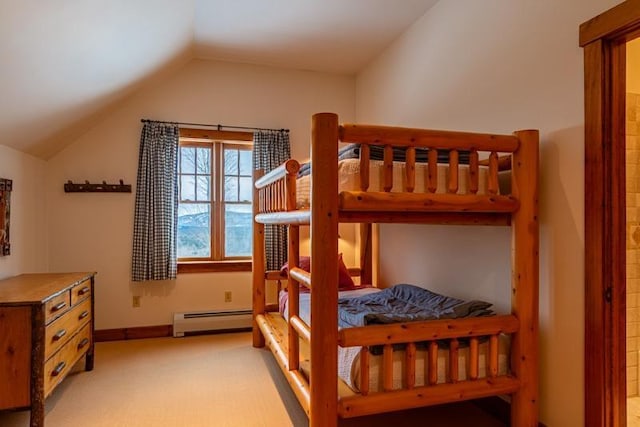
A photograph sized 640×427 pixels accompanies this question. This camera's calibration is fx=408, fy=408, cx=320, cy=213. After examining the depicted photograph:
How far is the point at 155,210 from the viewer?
393 cm

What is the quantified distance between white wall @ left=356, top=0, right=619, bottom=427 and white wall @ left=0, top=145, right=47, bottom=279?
3.16 meters

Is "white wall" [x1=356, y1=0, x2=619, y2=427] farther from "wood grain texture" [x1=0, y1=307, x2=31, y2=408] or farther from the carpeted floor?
"wood grain texture" [x1=0, y1=307, x2=31, y2=408]

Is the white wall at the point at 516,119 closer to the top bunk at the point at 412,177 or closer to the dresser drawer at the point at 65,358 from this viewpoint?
the top bunk at the point at 412,177

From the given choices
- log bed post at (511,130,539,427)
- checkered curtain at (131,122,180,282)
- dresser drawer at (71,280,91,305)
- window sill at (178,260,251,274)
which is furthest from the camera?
window sill at (178,260,251,274)

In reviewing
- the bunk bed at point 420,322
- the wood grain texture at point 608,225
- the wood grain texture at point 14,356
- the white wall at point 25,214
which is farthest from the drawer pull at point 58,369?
the wood grain texture at point 608,225

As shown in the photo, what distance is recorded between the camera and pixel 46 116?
117 inches

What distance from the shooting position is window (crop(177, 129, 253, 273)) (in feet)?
13.9

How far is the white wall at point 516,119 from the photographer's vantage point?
202 cm

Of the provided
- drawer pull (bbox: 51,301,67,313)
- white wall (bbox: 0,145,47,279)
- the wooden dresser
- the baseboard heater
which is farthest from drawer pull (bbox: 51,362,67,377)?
the baseboard heater

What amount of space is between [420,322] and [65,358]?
2.21m

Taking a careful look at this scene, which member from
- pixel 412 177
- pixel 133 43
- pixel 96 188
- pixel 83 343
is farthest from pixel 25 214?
pixel 412 177

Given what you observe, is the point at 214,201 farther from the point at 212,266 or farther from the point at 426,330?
the point at 426,330

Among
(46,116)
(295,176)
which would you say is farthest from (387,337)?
(46,116)

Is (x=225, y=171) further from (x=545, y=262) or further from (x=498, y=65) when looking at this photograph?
(x=545, y=262)
